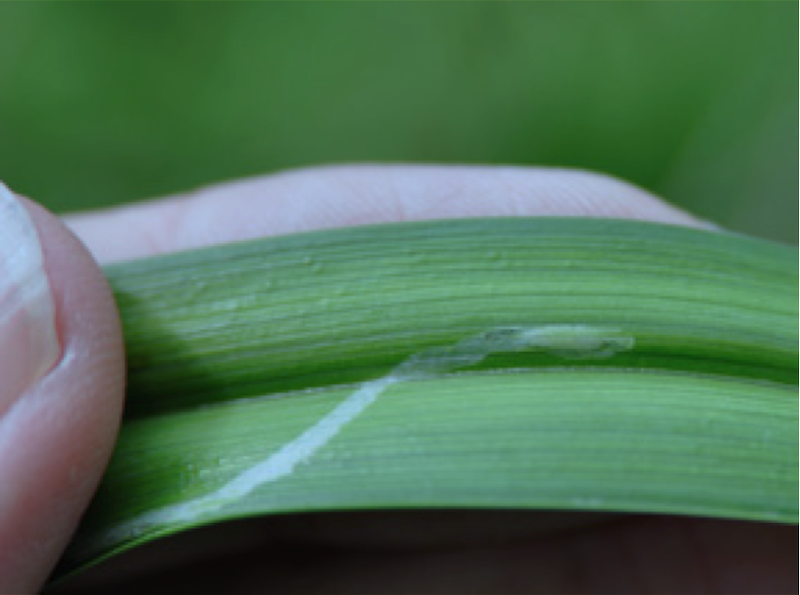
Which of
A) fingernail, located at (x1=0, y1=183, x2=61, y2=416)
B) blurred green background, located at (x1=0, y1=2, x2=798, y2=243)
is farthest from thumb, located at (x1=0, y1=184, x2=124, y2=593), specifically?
blurred green background, located at (x1=0, y1=2, x2=798, y2=243)

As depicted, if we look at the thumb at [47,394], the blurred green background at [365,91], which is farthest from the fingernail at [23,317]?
the blurred green background at [365,91]

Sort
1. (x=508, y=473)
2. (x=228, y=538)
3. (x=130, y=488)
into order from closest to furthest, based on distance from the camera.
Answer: (x=508, y=473) < (x=130, y=488) < (x=228, y=538)

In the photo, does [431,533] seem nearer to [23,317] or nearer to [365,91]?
[23,317]

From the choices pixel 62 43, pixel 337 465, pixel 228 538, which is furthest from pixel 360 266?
pixel 62 43

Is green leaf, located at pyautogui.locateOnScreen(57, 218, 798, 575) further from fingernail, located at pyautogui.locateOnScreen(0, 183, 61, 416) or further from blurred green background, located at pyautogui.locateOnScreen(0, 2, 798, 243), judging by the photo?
blurred green background, located at pyautogui.locateOnScreen(0, 2, 798, 243)

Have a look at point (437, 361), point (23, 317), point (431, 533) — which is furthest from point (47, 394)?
point (431, 533)

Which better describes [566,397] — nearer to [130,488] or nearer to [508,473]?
[508,473]

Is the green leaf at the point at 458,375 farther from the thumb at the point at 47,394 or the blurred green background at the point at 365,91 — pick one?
the blurred green background at the point at 365,91
